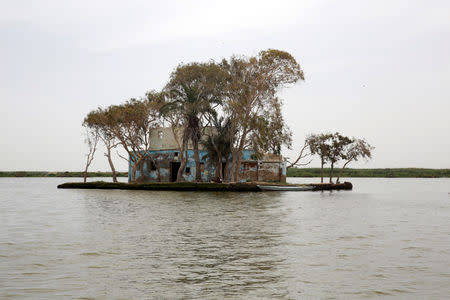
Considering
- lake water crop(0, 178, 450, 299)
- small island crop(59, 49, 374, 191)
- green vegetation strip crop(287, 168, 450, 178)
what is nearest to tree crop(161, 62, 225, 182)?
small island crop(59, 49, 374, 191)

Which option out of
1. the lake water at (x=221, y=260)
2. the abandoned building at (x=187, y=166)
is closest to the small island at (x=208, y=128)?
the abandoned building at (x=187, y=166)

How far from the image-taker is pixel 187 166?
168 feet

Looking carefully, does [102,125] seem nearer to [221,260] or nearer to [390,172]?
[221,260]

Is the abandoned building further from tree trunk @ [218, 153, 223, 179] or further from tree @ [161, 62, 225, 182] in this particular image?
tree @ [161, 62, 225, 182]

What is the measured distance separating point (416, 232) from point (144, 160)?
1592 inches

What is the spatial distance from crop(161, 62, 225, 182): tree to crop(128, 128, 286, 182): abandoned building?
15.7ft

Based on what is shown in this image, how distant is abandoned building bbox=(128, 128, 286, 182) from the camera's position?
5062 cm

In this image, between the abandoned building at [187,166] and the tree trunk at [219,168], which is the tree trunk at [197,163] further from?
the tree trunk at [219,168]

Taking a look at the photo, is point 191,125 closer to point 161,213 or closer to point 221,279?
point 161,213

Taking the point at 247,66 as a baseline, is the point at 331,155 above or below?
below

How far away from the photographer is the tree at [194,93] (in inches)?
1763

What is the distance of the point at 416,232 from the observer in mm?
16719

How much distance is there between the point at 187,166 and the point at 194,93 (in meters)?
9.73

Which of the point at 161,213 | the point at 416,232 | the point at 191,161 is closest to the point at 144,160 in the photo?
the point at 191,161
